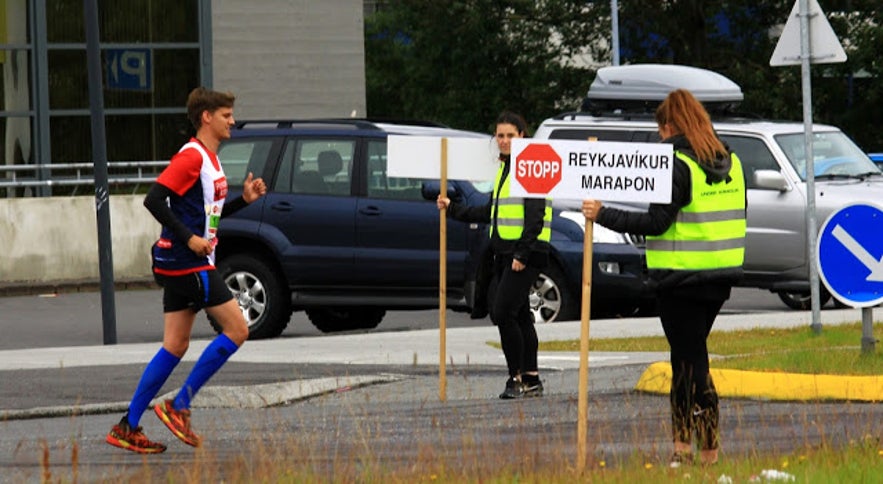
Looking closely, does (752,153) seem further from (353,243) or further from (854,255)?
(854,255)

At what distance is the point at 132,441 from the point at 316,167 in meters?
8.46

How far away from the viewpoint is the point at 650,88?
832 inches

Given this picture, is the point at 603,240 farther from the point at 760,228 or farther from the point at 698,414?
the point at 698,414

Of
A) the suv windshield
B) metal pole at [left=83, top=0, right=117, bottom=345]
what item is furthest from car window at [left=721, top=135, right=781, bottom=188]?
metal pole at [left=83, top=0, right=117, bottom=345]

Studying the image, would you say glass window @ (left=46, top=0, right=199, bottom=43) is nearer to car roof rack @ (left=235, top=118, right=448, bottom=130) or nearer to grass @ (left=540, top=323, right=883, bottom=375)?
car roof rack @ (left=235, top=118, right=448, bottom=130)

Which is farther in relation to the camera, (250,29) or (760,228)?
(250,29)

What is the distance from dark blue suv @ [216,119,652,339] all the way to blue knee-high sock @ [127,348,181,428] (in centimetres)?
735

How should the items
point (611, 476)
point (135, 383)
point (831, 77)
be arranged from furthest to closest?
point (831, 77) → point (135, 383) → point (611, 476)

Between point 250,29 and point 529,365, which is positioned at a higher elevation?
point 250,29

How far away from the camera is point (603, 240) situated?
1808 centimetres

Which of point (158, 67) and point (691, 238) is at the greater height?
point (158, 67)

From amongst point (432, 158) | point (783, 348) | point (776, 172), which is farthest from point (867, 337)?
point (776, 172)

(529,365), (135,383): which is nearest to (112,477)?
(529,365)

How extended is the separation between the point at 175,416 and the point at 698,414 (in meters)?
2.60
